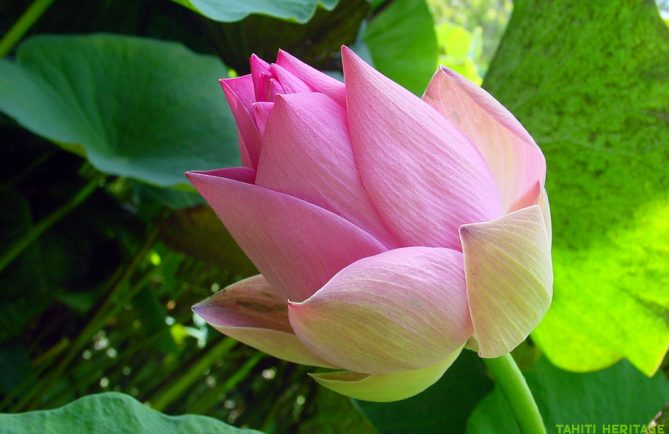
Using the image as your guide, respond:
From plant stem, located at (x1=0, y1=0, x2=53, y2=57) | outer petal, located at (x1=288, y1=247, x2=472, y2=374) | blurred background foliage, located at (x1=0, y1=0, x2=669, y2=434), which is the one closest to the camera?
outer petal, located at (x1=288, y1=247, x2=472, y2=374)

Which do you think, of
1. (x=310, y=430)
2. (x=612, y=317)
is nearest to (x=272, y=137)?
(x=612, y=317)

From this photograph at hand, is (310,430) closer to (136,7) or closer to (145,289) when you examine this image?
(145,289)

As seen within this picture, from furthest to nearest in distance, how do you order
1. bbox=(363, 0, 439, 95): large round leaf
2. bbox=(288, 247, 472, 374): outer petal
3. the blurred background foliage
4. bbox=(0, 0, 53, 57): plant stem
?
bbox=(363, 0, 439, 95): large round leaf, bbox=(0, 0, 53, 57): plant stem, the blurred background foliage, bbox=(288, 247, 472, 374): outer petal

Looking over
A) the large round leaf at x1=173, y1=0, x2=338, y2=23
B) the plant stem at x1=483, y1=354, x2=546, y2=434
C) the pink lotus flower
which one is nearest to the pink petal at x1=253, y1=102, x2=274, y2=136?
the pink lotus flower

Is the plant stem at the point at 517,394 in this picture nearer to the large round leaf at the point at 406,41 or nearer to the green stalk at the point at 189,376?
the green stalk at the point at 189,376

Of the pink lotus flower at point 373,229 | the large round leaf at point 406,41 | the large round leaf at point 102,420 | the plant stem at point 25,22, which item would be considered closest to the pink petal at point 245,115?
the pink lotus flower at point 373,229

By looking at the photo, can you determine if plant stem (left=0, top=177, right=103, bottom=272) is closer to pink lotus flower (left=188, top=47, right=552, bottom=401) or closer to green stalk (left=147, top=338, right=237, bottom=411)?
green stalk (left=147, top=338, right=237, bottom=411)
